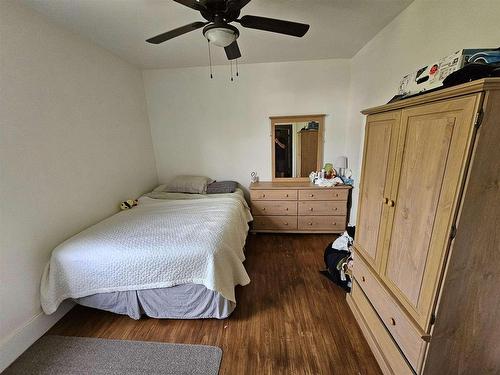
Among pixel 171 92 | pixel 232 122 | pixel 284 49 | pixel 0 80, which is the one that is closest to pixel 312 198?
pixel 232 122

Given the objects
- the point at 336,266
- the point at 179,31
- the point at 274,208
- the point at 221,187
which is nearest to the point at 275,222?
the point at 274,208

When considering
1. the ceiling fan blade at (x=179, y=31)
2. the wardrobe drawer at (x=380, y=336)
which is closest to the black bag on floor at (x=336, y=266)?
the wardrobe drawer at (x=380, y=336)

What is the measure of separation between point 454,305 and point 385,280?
38 cm

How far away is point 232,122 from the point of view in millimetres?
3146

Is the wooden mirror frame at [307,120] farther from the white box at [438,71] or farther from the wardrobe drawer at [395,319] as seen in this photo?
the wardrobe drawer at [395,319]

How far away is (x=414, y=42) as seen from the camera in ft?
5.36

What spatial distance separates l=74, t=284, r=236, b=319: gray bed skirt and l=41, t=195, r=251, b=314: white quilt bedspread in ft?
0.24

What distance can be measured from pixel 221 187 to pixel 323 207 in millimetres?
1432

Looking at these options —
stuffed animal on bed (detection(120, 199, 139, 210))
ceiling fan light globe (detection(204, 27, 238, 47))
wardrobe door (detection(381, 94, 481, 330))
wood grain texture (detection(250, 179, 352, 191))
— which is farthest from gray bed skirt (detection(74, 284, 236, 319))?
ceiling fan light globe (detection(204, 27, 238, 47))

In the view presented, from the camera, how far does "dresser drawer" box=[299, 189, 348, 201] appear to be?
9.18ft

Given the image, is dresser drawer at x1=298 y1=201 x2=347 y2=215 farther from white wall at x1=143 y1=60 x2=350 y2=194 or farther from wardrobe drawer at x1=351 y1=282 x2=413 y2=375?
wardrobe drawer at x1=351 y1=282 x2=413 y2=375

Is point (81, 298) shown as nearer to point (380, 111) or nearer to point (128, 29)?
point (128, 29)

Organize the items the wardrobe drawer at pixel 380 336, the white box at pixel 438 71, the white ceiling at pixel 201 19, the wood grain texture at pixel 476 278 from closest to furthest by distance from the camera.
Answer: the wood grain texture at pixel 476 278 → the white box at pixel 438 71 → the wardrobe drawer at pixel 380 336 → the white ceiling at pixel 201 19

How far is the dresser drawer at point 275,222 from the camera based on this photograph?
297 centimetres
